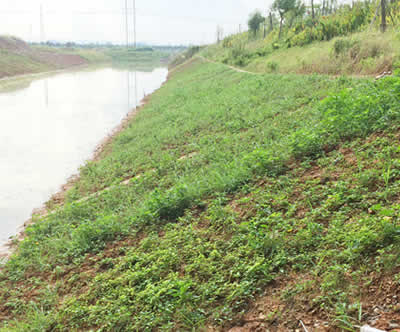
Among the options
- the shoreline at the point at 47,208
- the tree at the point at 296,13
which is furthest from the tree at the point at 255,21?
the shoreline at the point at 47,208

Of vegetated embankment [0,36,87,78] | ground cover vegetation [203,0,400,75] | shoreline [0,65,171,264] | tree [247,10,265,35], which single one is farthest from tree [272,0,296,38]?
vegetated embankment [0,36,87,78]

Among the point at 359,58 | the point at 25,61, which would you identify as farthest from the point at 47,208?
the point at 25,61

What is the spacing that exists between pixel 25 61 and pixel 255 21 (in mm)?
32485

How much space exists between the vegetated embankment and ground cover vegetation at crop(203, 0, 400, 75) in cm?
2895

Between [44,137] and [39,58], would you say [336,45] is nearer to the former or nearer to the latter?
[44,137]

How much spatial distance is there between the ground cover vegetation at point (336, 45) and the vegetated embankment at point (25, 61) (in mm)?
28948

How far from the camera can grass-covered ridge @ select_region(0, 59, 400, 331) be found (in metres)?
3.17

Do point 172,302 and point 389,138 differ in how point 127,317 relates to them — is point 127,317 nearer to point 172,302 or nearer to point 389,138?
point 172,302

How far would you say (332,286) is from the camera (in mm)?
2920

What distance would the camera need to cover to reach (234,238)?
13.3ft

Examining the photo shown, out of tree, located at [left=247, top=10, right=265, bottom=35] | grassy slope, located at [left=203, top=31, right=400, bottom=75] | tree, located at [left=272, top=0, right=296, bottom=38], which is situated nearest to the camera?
grassy slope, located at [left=203, top=31, right=400, bottom=75]

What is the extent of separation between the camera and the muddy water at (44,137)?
9.78 meters

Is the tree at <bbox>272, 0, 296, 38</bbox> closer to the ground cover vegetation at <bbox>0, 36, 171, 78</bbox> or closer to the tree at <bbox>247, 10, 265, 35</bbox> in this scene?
the tree at <bbox>247, 10, 265, 35</bbox>

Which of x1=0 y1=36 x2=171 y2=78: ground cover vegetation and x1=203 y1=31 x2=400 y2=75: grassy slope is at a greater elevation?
x1=0 y1=36 x2=171 y2=78: ground cover vegetation
